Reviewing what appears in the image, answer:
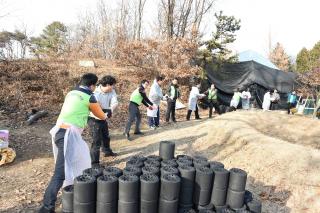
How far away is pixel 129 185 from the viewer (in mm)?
3668

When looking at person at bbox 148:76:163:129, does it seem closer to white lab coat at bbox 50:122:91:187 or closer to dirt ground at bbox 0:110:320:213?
dirt ground at bbox 0:110:320:213

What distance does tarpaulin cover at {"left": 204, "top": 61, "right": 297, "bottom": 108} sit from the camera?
1822 centimetres

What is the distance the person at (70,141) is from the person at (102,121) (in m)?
1.46

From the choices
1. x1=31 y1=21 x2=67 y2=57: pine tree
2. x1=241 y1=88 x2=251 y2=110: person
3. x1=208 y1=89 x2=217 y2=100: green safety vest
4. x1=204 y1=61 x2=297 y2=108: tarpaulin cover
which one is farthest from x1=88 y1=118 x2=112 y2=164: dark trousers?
x1=31 y1=21 x2=67 y2=57: pine tree

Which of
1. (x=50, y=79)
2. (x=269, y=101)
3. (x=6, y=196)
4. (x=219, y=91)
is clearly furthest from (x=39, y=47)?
(x=6, y=196)

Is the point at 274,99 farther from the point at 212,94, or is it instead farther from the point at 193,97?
the point at 193,97

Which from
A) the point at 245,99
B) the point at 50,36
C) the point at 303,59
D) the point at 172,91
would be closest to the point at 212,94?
the point at 172,91

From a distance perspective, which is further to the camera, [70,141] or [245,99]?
[245,99]

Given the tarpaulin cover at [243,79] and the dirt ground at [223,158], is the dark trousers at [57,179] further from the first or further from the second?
the tarpaulin cover at [243,79]

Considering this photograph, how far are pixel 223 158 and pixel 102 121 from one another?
2.82 metres

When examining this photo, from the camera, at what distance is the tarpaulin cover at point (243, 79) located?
18223mm

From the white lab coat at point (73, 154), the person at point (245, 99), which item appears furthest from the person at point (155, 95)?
the person at point (245, 99)

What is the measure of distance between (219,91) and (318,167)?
40.7 ft

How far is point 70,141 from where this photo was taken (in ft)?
13.9
